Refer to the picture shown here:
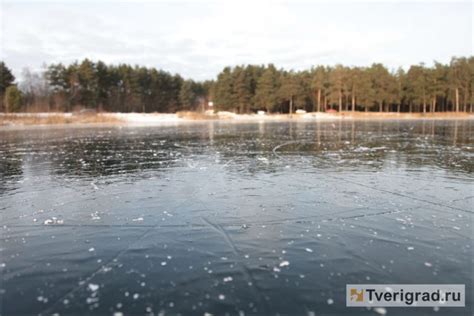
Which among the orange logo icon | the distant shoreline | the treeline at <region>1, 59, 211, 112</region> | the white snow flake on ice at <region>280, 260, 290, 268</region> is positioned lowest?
the orange logo icon

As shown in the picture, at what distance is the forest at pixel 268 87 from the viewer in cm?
6900

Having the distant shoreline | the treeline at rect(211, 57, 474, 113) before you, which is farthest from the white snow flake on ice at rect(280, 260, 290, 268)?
the treeline at rect(211, 57, 474, 113)

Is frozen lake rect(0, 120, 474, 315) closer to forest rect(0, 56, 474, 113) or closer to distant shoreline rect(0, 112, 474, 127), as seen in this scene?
distant shoreline rect(0, 112, 474, 127)

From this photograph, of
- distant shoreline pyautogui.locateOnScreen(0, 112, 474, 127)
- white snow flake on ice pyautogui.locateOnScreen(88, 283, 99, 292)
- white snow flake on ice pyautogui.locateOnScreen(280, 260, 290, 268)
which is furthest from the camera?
distant shoreline pyautogui.locateOnScreen(0, 112, 474, 127)

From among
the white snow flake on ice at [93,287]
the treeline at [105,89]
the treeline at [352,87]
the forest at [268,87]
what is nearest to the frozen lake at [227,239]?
the white snow flake on ice at [93,287]

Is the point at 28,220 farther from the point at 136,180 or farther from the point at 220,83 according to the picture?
the point at 220,83

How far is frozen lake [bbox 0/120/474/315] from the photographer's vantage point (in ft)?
11.1

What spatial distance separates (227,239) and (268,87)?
72474 mm

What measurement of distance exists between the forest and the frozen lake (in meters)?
64.8

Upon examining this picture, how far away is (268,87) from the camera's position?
7512 cm

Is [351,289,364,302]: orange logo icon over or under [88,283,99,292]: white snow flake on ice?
under

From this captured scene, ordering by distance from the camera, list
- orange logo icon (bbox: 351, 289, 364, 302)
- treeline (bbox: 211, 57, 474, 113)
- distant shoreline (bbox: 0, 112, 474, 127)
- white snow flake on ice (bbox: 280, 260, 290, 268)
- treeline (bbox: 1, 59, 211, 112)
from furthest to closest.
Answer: treeline (bbox: 211, 57, 474, 113) → treeline (bbox: 1, 59, 211, 112) → distant shoreline (bbox: 0, 112, 474, 127) → white snow flake on ice (bbox: 280, 260, 290, 268) → orange logo icon (bbox: 351, 289, 364, 302)

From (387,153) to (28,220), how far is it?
11575 mm

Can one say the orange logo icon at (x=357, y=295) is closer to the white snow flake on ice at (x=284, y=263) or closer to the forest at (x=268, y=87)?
the white snow flake on ice at (x=284, y=263)
